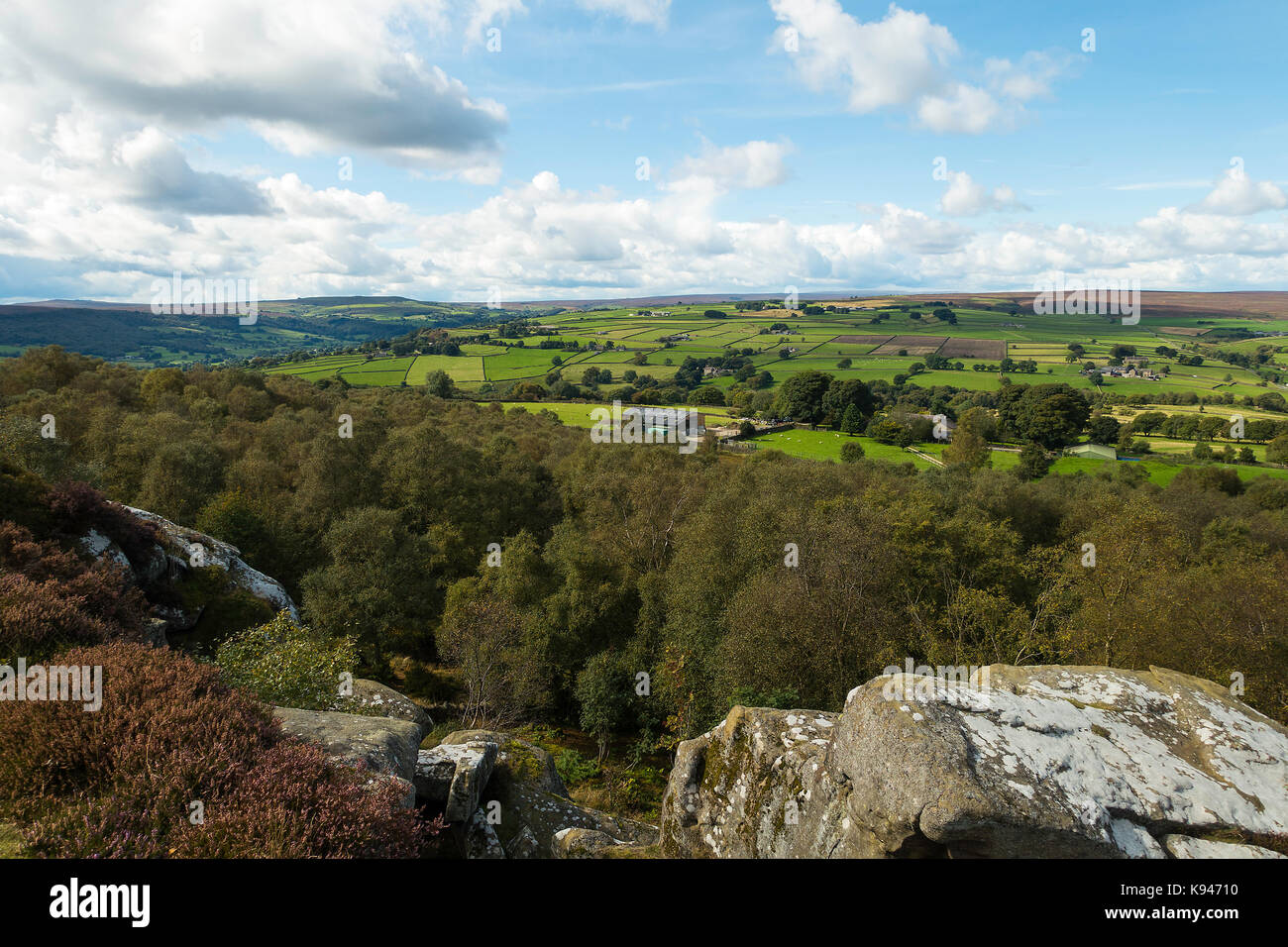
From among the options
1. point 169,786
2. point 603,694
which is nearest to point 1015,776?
point 169,786

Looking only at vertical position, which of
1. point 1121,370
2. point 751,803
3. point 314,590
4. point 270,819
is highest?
point 1121,370

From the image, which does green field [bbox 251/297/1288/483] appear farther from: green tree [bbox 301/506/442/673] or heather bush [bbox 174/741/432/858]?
heather bush [bbox 174/741/432/858]

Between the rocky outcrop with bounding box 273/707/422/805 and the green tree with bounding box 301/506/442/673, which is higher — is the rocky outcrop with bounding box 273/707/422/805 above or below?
above

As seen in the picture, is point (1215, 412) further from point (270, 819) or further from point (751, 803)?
point (270, 819)

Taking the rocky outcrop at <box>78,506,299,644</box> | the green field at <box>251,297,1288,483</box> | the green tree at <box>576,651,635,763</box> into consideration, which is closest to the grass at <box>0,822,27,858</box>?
the rocky outcrop at <box>78,506,299,644</box>

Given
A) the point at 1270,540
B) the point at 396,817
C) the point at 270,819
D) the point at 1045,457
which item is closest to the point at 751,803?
the point at 396,817

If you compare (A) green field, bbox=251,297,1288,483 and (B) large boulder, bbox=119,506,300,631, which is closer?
(B) large boulder, bbox=119,506,300,631

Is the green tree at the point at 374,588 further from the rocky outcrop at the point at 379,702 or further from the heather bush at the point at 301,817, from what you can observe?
the heather bush at the point at 301,817
